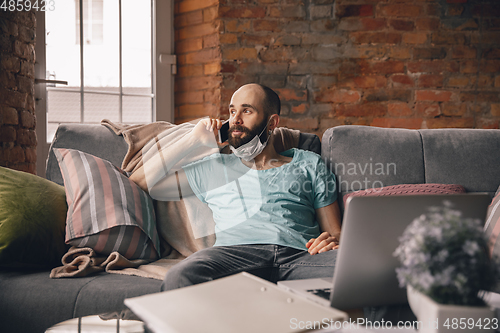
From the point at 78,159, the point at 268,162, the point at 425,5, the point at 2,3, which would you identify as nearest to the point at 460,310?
the point at 268,162

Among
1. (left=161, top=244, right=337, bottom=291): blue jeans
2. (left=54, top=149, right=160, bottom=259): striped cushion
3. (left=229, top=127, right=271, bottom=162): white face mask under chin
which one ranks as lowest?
(left=161, top=244, right=337, bottom=291): blue jeans

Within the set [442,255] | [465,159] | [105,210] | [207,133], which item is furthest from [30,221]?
[465,159]

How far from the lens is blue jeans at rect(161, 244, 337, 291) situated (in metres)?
1.18

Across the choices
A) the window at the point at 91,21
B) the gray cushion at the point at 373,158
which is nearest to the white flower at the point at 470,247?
the gray cushion at the point at 373,158

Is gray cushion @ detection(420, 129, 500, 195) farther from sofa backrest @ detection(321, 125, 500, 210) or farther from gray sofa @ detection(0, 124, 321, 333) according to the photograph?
gray sofa @ detection(0, 124, 321, 333)

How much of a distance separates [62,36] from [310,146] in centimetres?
182

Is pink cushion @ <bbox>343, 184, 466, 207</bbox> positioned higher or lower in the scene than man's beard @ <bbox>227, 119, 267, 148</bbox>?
lower

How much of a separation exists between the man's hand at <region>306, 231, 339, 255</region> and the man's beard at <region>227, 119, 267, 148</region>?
505 mm

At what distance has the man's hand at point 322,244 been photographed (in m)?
1.36

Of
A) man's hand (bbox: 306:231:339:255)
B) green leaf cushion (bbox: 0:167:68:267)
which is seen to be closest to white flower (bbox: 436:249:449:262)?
man's hand (bbox: 306:231:339:255)

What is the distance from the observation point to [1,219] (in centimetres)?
123

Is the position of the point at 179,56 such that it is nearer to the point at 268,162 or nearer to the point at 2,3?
the point at 2,3

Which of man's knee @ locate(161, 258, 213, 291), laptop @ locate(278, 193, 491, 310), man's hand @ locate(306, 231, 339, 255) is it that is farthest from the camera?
man's hand @ locate(306, 231, 339, 255)

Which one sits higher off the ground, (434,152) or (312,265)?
(434,152)
